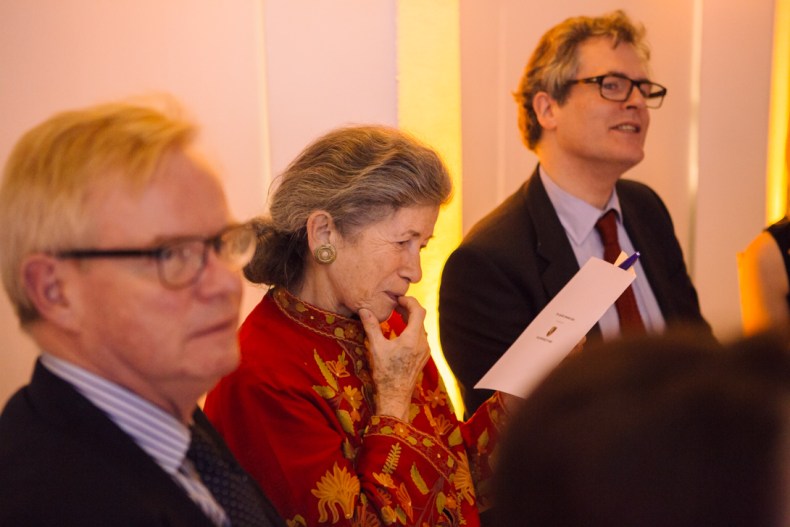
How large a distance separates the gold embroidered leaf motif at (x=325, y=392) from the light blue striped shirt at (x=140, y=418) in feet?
1.81

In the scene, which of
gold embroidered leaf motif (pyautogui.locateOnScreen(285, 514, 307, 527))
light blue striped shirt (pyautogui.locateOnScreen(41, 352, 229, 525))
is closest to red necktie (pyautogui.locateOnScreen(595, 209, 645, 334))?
gold embroidered leaf motif (pyautogui.locateOnScreen(285, 514, 307, 527))

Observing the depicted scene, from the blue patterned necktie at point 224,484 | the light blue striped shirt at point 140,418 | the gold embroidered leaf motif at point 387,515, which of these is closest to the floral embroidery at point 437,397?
the gold embroidered leaf motif at point 387,515

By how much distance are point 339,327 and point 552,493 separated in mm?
1321

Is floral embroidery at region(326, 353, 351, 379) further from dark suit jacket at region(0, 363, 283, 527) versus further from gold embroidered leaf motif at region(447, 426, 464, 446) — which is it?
dark suit jacket at region(0, 363, 283, 527)

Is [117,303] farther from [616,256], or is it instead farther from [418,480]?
[616,256]

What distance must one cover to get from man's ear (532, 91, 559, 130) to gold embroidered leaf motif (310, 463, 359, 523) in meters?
1.65

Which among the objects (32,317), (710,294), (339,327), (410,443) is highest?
(32,317)

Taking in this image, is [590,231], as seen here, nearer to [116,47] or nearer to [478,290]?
[478,290]

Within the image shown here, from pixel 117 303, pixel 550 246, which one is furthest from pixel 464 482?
pixel 117 303

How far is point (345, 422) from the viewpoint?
1.70m

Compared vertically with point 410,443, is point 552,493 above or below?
above

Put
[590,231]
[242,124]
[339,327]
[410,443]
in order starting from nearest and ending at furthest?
[410,443]
[339,327]
[590,231]
[242,124]

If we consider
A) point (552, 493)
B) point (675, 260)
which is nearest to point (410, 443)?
point (552, 493)

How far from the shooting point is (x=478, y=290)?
2414 millimetres
